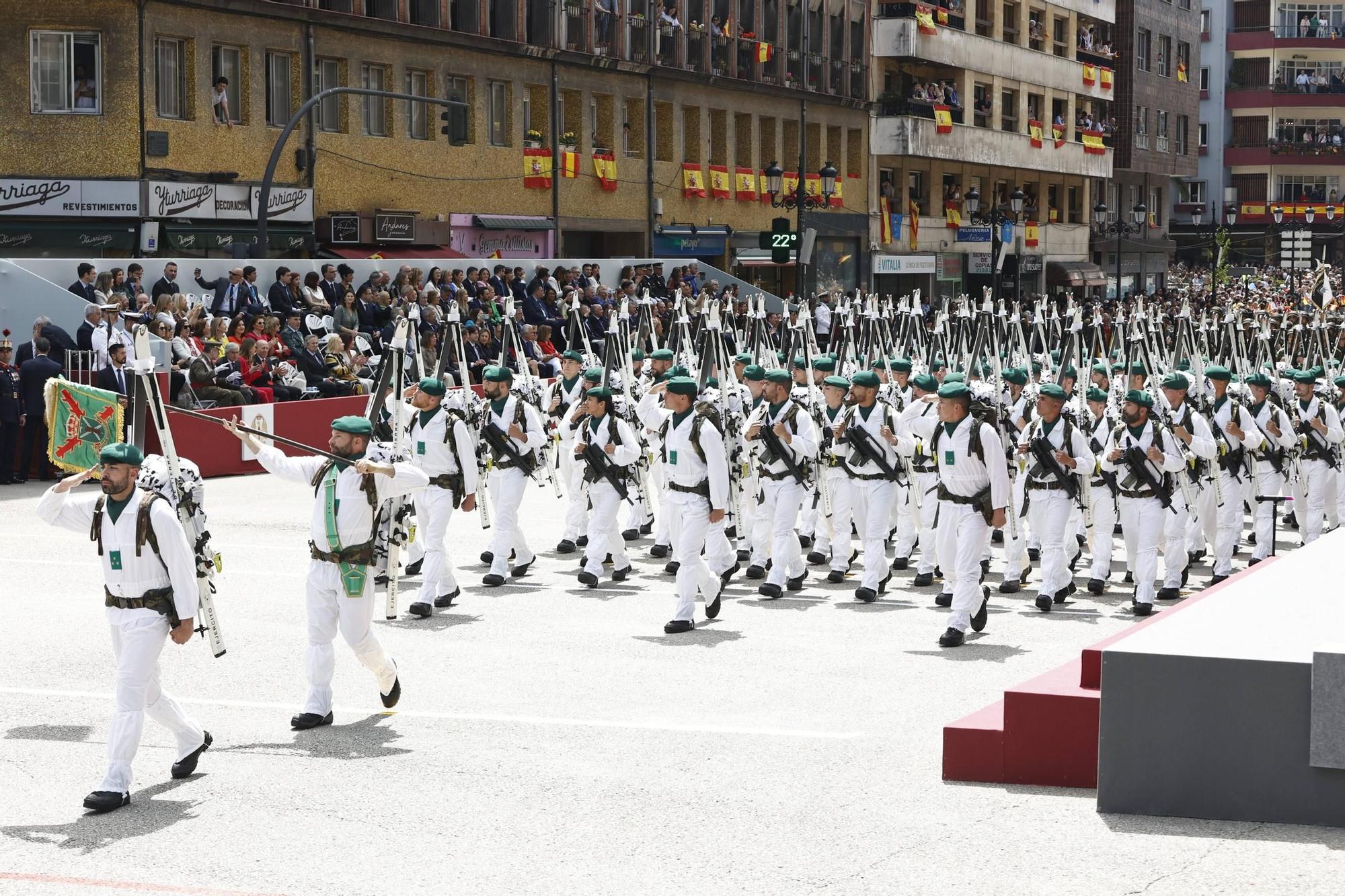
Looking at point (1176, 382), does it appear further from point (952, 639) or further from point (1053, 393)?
point (952, 639)

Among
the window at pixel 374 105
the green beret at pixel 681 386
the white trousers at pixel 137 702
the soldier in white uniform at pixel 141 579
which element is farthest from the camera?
the window at pixel 374 105

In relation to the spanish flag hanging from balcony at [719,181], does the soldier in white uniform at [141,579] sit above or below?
below

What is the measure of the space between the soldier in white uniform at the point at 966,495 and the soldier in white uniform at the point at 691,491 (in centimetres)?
174

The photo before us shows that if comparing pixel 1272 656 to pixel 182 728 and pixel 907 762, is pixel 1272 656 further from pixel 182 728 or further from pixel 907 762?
pixel 182 728

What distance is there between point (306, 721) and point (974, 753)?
4.02 metres

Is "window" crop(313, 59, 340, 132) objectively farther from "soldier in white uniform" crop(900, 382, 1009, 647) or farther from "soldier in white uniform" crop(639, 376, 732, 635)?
"soldier in white uniform" crop(900, 382, 1009, 647)

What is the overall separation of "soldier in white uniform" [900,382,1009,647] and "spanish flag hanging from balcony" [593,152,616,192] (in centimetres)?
2947

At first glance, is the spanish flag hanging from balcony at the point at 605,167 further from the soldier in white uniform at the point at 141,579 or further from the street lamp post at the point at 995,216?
the soldier in white uniform at the point at 141,579

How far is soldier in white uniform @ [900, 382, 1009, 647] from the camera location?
14.6 metres

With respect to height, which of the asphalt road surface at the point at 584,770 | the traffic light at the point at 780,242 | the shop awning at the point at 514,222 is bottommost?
the asphalt road surface at the point at 584,770

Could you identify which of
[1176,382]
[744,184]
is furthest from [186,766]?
[744,184]

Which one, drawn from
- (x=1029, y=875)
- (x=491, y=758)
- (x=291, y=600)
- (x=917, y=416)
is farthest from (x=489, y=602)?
(x=1029, y=875)

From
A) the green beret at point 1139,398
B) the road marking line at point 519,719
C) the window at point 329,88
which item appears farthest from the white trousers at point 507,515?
the window at point 329,88

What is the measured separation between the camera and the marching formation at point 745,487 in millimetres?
10898
